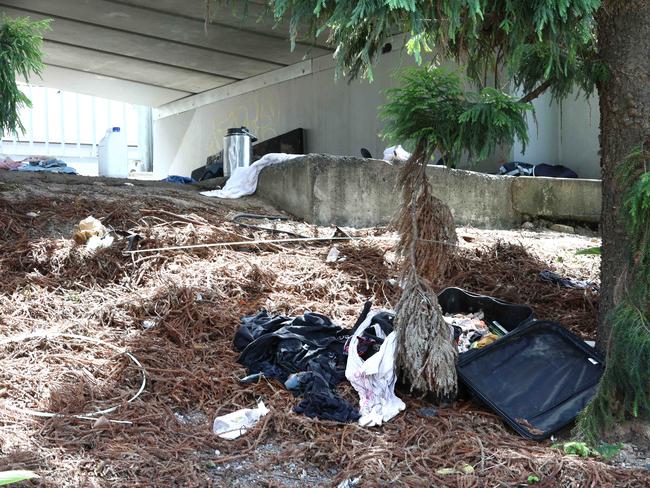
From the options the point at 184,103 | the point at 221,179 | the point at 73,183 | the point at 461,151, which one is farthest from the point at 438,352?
the point at 184,103

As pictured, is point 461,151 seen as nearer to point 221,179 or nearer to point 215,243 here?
point 215,243

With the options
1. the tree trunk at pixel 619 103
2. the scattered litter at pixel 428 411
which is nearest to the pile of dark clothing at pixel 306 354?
the scattered litter at pixel 428 411

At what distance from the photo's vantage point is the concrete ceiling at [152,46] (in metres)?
9.27

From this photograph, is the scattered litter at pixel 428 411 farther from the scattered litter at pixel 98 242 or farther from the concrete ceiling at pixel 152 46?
the concrete ceiling at pixel 152 46

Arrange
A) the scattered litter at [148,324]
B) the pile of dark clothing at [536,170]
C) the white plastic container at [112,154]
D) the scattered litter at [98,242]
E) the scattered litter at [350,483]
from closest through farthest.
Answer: the scattered litter at [350,483] < the scattered litter at [148,324] < the scattered litter at [98,242] < the pile of dark clothing at [536,170] < the white plastic container at [112,154]

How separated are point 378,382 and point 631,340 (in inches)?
41.9

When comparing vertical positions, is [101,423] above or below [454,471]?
above

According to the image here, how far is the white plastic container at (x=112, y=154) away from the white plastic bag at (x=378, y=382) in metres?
6.02

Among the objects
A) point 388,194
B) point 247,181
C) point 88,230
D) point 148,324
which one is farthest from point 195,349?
point 247,181

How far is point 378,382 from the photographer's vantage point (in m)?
3.11

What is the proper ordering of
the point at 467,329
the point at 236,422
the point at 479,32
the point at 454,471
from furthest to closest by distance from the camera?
the point at 467,329 < the point at 479,32 < the point at 236,422 < the point at 454,471

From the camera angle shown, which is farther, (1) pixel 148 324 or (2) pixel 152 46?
(2) pixel 152 46

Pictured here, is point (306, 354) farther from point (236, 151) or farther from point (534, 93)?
point (236, 151)

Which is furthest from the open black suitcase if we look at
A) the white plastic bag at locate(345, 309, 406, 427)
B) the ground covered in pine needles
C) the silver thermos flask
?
the silver thermos flask
